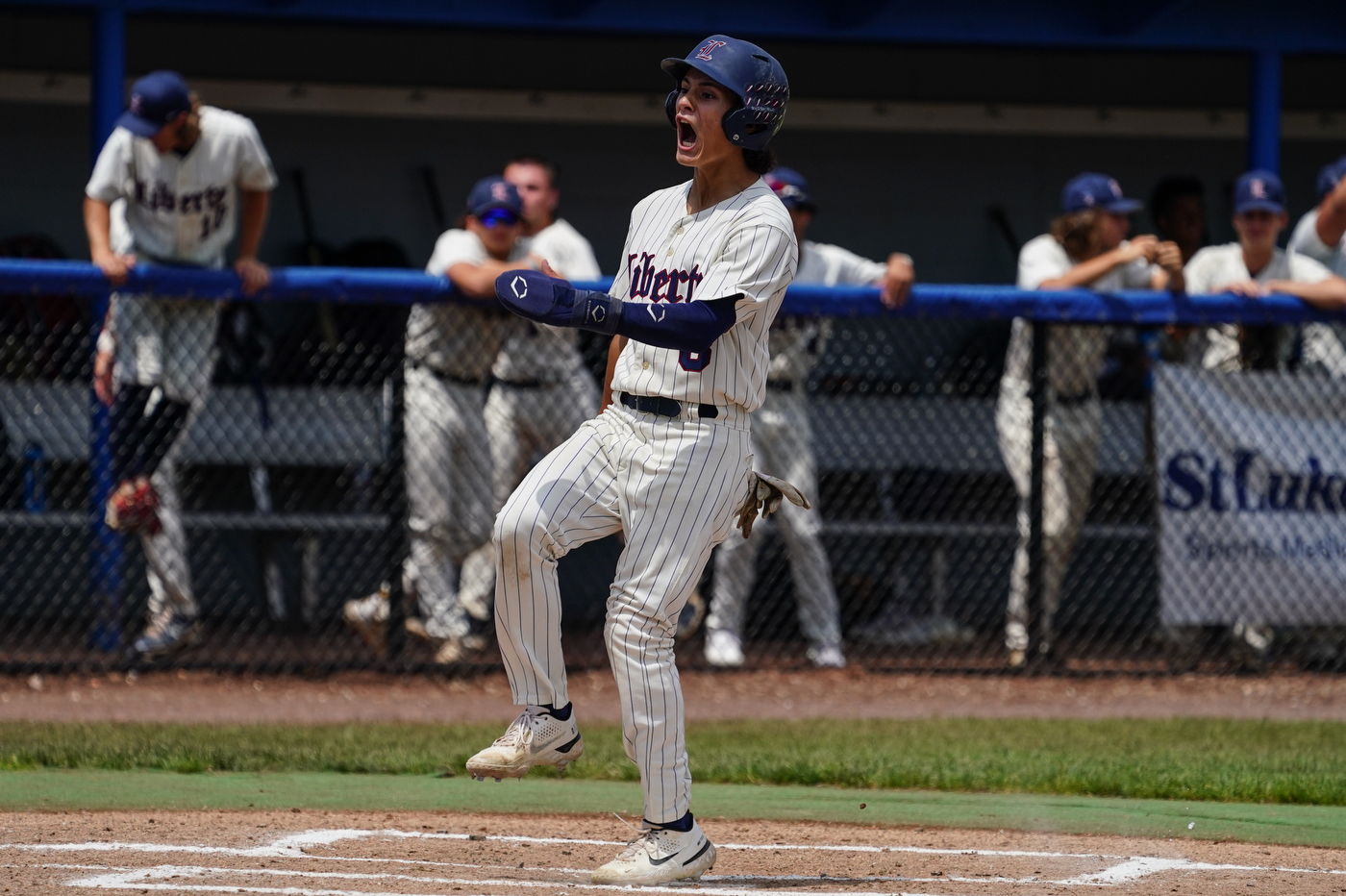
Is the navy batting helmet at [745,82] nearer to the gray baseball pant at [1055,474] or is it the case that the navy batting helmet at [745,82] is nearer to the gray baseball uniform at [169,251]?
the gray baseball uniform at [169,251]

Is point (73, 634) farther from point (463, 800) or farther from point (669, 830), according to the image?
point (669, 830)

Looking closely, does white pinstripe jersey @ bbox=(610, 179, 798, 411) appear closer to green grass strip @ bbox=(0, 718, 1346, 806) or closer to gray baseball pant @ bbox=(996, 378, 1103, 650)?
green grass strip @ bbox=(0, 718, 1346, 806)

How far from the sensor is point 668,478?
3.83 meters

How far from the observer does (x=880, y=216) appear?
10.2m

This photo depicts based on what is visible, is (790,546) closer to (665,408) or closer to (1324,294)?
(1324,294)

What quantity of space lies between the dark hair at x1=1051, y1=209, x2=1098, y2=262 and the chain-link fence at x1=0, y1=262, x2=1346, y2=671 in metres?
0.35

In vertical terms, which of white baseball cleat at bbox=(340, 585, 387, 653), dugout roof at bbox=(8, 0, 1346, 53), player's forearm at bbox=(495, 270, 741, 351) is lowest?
white baseball cleat at bbox=(340, 585, 387, 653)

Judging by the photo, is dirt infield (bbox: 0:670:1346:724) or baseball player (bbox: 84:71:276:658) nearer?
dirt infield (bbox: 0:670:1346:724)

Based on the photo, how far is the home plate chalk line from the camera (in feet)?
12.1

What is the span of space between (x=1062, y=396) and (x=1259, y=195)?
3.79ft

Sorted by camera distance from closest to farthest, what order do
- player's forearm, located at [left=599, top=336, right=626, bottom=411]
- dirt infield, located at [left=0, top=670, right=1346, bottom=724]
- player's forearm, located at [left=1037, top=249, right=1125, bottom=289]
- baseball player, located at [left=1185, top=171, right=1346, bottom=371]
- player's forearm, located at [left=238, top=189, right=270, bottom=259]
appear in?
player's forearm, located at [left=599, top=336, right=626, bottom=411]
dirt infield, located at [left=0, top=670, right=1346, bottom=724]
player's forearm, located at [left=238, top=189, right=270, bottom=259]
player's forearm, located at [left=1037, top=249, right=1125, bottom=289]
baseball player, located at [left=1185, top=171, right=1346, bottom=371]

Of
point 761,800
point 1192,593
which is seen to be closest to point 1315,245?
point 1192,593

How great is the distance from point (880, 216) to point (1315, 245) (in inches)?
121

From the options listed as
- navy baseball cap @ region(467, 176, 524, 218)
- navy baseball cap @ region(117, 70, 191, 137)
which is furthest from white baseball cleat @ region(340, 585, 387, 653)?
navy baseball cap @ region(117, 70, 191, 137)
